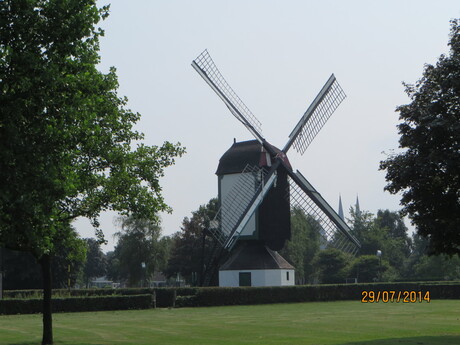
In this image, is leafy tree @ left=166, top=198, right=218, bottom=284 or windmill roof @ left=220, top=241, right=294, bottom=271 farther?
leafy tree @ left=166, top=198, right=218, bottom=284

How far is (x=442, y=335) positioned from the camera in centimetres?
2286

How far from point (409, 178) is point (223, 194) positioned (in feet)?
127

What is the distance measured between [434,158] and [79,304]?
2945cm

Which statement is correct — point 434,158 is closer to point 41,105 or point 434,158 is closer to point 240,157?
point 41,105

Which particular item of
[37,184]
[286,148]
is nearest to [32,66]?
[37,184]

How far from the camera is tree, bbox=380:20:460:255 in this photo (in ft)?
72.2

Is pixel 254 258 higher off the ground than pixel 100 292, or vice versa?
pixel 254 258

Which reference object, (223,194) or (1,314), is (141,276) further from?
(1,314)

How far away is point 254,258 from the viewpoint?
5894 centimetres

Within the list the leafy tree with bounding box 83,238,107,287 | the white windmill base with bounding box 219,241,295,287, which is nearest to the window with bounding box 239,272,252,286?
the white windmill base with bounding box 219,241,295,287
